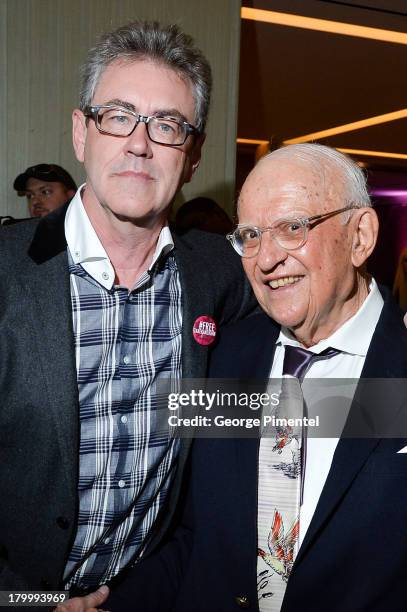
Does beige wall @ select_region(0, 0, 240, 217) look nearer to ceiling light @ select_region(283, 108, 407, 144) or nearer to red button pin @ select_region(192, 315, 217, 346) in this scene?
red button pin @ select_region(192, 315, 217, 346)

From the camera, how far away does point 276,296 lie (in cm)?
149

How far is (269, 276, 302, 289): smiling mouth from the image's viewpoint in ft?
4.78

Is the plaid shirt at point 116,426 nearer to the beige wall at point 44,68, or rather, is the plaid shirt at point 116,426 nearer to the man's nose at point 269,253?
the man's nose at point 269,253

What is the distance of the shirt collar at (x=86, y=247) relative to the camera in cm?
158

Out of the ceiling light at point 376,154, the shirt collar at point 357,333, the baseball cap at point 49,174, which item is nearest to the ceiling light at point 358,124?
the ceiling light at point 376,154

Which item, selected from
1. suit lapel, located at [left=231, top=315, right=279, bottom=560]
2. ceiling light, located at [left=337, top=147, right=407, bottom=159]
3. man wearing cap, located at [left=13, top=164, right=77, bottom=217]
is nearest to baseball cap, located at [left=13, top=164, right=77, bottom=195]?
man wearing cap, located at [left=13, top=164, right=77, bottom=217]

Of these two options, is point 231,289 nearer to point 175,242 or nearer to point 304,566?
point 175,242

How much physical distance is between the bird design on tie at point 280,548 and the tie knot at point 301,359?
0.32 meters

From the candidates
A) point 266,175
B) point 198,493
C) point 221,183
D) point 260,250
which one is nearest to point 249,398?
point 198,493

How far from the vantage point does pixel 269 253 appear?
57.2 inches

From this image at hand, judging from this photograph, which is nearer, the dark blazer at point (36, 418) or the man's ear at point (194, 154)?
the dark blazer at point (36, 418)

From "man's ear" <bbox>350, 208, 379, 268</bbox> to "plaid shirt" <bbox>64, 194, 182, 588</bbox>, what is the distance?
0.53 metres

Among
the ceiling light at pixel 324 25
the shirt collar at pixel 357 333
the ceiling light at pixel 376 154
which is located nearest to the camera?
the shirt collar at pixel 357 333

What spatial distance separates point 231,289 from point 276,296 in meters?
0.47
